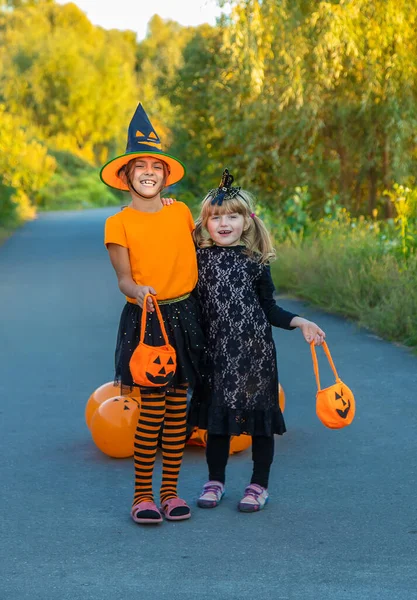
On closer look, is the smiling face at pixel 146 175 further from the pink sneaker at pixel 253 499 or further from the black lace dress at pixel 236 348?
the pink sneaker at pixel 253 499

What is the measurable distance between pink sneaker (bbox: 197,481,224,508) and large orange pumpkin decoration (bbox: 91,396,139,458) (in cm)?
78

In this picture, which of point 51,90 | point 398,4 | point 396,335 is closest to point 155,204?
point 396,335

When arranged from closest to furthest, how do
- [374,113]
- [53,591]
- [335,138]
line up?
[53,591] < [374,113] < [335,138]

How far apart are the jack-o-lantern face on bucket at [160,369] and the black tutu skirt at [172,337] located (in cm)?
20

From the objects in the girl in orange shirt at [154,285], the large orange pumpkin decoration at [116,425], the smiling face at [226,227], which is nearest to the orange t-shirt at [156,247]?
the girl in orange shirt at [154,285]

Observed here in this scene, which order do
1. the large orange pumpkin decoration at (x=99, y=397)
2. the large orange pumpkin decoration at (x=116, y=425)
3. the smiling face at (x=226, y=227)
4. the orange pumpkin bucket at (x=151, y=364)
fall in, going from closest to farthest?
the orange pumpkin bucket at (x=151, y=364) → the smiling face at (x=226, y=227) → the large orange pumpkin decoration at (x=116, y=425) → the large orange pumpkin decoration at (x=99, y=397)

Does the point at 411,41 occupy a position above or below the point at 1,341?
above

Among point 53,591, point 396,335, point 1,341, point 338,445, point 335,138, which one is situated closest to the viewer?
point 53,591

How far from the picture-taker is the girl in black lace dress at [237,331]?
4633mm

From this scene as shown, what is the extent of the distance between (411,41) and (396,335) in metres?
5.52

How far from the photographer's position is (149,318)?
448cm

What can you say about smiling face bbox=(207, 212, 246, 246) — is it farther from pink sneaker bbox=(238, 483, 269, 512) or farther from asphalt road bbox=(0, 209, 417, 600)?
asphalt road bbox=(0, 209, 417, 600)

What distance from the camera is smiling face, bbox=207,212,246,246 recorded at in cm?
462

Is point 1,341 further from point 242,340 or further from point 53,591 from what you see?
point 53,591
